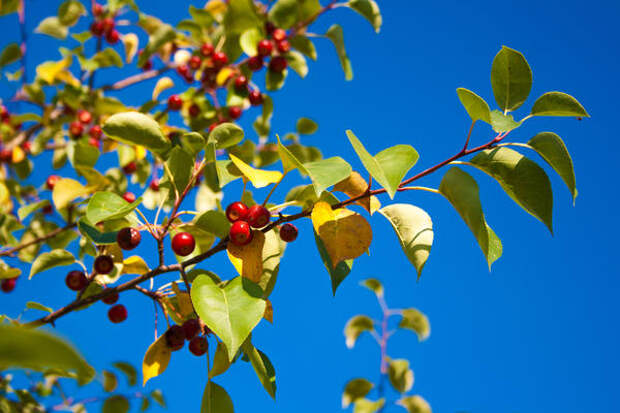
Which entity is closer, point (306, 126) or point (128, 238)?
point (128, 238)

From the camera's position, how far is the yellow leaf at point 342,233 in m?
1.13

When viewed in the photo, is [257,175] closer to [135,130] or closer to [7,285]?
[135,130]

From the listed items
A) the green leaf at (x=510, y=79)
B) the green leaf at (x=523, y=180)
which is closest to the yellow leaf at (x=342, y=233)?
the green leaf at (x=523, y=180)

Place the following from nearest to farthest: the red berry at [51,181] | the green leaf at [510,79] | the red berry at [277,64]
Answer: the green leaf at [510,79]
the red berry at [277,64]
the red berry at [51,181]

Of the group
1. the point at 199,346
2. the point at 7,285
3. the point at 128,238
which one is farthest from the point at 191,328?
the point at 7,285

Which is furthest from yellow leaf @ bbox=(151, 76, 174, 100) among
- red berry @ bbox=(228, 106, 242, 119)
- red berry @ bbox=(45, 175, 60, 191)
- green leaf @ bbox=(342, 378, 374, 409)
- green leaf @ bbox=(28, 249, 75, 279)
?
green leaf @ bbox=(342, 378, 374, 409)

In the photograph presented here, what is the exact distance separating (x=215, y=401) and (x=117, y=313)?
893 mm

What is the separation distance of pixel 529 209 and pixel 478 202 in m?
0.14

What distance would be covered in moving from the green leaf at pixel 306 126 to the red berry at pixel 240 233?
2272 millimetres

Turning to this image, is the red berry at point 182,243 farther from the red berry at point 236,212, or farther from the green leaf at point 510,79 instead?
the green leaf at point 510,79

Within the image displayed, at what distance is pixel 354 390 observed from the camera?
3346 millimetres

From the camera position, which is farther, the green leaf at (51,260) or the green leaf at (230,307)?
the green leaf at (51,260)

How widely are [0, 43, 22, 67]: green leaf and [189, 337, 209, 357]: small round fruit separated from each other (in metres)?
3.26

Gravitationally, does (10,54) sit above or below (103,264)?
above
